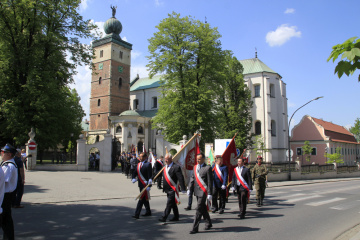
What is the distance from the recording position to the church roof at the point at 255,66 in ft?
160

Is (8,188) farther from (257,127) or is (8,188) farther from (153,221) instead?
(257,127)

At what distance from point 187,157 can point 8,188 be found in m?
4.92

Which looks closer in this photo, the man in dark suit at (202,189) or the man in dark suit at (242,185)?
the man in dark suit at (202,189)

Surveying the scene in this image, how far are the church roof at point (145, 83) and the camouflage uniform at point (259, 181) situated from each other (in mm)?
47108

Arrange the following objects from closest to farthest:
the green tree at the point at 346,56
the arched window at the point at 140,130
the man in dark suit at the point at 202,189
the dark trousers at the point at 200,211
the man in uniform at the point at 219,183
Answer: the green tree at the point at 346,56
the dark trousers at the point at 200,211
the man in dark suit at the point at 202,189
the man in uniform at the point at 219,183
the arched window at the point at 140,130

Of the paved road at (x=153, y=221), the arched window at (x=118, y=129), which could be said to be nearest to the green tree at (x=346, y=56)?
the paved road at (x=153, y=221)

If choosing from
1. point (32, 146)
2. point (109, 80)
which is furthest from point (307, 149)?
point (32, 146)

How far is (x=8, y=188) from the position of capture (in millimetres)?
5465

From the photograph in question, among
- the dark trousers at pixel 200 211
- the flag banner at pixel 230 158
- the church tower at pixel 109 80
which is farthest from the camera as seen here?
the church tower at pixel 109 80

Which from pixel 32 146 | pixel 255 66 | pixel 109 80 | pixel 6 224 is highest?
pixel 255 66

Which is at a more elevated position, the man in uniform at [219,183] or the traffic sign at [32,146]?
the traffic sign at [32,146]

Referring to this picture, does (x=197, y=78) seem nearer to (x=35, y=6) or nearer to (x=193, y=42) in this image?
(x=193, y=42)

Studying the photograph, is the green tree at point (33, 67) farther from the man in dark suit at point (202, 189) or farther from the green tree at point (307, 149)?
the green tree at point (307, 149)

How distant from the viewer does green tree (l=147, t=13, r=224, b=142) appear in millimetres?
26281
